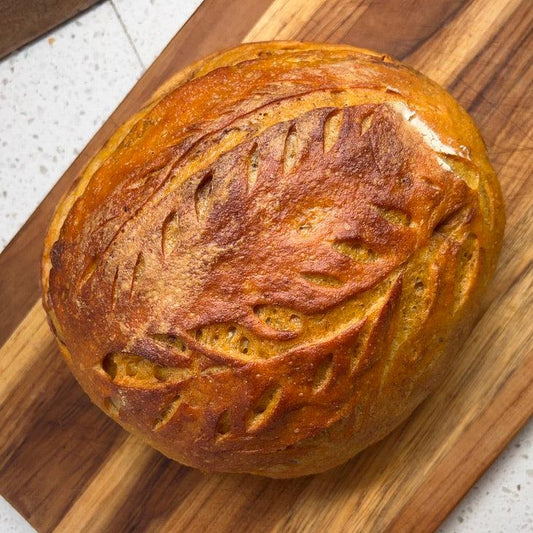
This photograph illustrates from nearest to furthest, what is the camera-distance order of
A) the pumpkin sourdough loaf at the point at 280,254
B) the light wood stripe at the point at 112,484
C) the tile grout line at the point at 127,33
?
the pumpkin sourdough loaf at the point at 280,254 < the light wood stripe at the point at 112,484 < the tile grout line at the point at 127,33

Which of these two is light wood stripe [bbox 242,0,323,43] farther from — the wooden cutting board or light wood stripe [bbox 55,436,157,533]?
light wood stripe [bbox 55,436,157,533]

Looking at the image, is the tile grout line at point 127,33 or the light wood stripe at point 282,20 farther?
the tile grout line at point 127,33

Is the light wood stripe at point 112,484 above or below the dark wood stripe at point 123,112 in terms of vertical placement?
below

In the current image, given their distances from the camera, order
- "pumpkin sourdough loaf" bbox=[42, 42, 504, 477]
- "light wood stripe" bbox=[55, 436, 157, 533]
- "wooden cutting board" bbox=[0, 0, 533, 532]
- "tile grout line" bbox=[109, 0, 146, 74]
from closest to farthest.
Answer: "pumpkin sourdough loaf" bbox=[42, 42, 504, 477] < "wooden cutting board" bbox=[0, 0, 533, 532] < "light wood stripe" bbox=[55, 436, 157, 533] < "tile grout line" bbox=[109, 0, 146, 74]

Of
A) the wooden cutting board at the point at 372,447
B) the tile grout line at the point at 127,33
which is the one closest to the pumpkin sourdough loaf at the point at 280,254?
the wooden cutting board at the point at 372,447

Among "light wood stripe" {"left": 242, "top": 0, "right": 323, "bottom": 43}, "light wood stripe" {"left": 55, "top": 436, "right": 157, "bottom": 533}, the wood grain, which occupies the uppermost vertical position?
the wood grain

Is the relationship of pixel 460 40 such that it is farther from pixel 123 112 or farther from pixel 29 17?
pixel 29 17

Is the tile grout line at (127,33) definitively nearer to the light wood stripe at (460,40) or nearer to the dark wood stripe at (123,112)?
the dark wood stripe at (123,112)

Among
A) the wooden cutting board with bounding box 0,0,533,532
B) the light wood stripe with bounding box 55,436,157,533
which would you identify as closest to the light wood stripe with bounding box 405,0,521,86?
the wooden cutting board with bounding box 0,0,533,532
